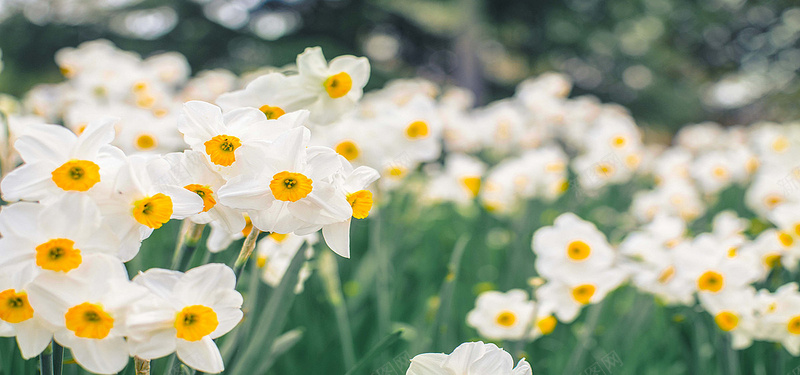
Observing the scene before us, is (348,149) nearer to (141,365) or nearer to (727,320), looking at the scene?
(141,365)

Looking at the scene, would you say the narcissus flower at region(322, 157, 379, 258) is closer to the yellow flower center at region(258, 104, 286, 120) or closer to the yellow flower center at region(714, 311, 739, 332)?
the yellow flower center at region(258, 104, 286, 120)

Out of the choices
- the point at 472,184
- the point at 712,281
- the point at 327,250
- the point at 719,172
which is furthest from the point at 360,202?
the point at 719,172

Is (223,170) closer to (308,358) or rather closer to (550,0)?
(308,358)

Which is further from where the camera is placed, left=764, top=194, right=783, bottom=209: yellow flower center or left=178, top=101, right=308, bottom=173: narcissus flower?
left=764, top=194, right=783, bottom=209: yellow flower center

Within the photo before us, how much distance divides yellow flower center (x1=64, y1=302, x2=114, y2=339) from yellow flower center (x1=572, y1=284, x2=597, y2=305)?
0.83 metres

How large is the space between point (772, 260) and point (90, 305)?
4.76 ft

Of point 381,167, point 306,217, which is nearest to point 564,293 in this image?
point 381,167

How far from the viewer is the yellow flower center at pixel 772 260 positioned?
4.24 feet

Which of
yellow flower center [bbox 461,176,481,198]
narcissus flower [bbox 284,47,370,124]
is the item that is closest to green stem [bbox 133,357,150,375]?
narcissus flower [bbox 284,47,370,124]

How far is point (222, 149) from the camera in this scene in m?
0.63

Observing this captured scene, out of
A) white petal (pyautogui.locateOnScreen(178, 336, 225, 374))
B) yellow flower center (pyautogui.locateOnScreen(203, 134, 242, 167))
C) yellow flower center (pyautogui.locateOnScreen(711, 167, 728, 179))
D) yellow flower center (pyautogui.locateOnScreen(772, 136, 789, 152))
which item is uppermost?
yellow flower center (pyautogui.locateOnScreen(203, 134, 242, 167))

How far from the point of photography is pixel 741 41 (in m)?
11.6

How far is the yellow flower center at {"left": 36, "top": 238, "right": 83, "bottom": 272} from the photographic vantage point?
1.72ft

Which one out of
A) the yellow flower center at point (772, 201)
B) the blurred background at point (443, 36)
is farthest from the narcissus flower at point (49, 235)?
the blurred background at point (443, 36)
